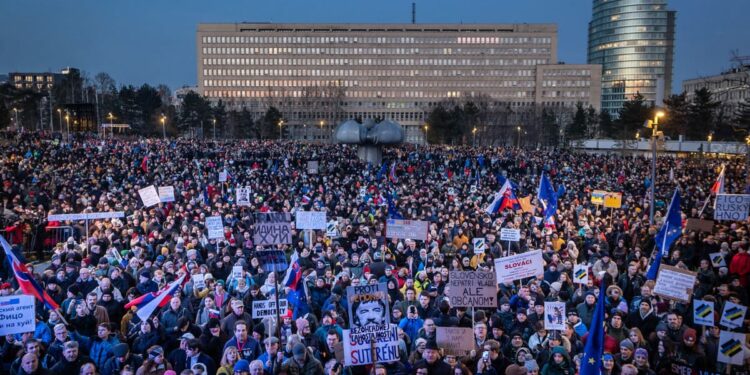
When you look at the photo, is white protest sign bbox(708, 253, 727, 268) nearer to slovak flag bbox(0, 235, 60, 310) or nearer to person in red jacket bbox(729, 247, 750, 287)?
person in red jacket bbox(729, 247, 750, 287)

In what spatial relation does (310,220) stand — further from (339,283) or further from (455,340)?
(455,340)

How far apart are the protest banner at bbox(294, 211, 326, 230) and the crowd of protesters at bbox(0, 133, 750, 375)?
62 centimetres

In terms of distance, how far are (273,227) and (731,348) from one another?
5934 mm

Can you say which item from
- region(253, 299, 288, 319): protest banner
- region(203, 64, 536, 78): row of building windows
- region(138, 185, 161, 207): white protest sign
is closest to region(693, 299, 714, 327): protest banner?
region(253, 299, 288, 319): protest banner

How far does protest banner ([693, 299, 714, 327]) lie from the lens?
720cm

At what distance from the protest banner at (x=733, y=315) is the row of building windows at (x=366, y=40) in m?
125

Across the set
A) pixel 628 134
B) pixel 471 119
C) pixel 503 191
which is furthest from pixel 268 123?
pixel 503 191

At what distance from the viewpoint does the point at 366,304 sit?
6.50m

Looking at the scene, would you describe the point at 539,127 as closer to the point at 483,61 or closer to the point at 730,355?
the point at 483,61

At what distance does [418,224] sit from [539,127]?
74.3 meters

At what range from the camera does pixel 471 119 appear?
75.5 meters

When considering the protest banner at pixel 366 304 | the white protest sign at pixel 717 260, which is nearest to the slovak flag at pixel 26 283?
the protest banner at pixel 366 304

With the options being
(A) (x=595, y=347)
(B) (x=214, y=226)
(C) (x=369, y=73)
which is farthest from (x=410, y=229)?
(C) (x=369, y=73)

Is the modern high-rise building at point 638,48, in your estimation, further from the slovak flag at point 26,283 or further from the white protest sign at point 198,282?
the slovak flag at point 26,283
